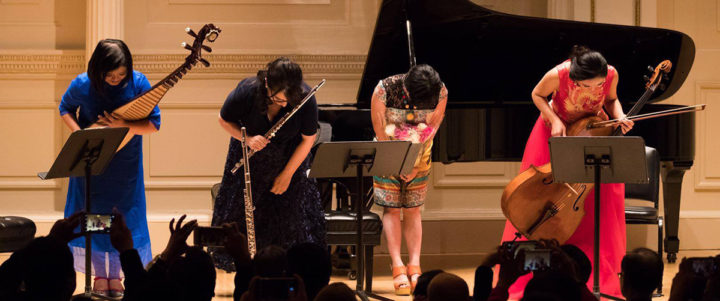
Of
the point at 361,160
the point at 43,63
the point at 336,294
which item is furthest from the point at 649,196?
the point at 43,63

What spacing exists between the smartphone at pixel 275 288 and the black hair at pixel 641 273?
0.78m

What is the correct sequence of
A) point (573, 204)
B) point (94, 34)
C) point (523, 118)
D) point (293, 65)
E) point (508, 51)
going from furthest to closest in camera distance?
point (94, 34) → point (508, 51) → point (523, 118) → point (573, 204) → point (293, 65)

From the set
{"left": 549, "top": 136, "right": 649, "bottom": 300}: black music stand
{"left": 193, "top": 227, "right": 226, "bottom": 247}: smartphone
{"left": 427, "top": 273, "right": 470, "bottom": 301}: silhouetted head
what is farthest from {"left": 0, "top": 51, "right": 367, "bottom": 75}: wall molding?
{"left": 427, "top": 273, "right": 470, "bottom": 301}: silhouetted head

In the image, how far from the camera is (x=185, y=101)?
671 centimetres

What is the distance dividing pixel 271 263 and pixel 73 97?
8.29 feet

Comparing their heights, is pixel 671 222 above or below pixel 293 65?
below

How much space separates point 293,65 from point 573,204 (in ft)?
4.82

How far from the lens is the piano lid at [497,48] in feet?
18.3

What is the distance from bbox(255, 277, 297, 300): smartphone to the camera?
6.46 feet

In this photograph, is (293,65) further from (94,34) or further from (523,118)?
(94,34)

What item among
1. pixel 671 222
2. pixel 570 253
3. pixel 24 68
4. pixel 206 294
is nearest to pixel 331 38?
pixel 24 68

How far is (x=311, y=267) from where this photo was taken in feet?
7.37

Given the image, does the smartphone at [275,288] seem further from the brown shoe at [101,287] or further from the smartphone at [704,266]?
the brown shoe at [101,287]

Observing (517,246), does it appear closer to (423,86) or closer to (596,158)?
(596,158)
